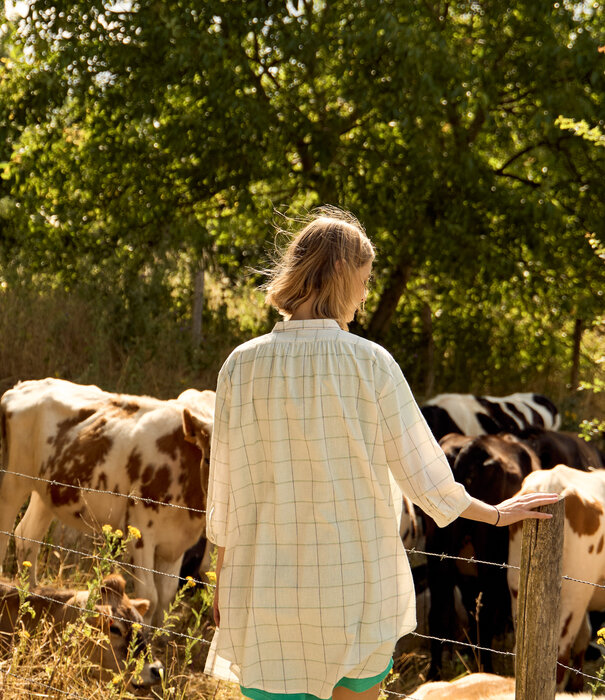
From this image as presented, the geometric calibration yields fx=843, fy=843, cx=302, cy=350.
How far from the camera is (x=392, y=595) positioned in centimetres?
216

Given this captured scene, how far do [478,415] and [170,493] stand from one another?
4.43 meters

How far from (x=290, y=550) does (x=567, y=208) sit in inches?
373

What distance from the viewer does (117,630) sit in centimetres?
429

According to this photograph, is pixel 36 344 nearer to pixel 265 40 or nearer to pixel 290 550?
pixel 265 40

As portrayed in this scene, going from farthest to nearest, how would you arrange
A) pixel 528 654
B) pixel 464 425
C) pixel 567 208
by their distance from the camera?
pixel 567 208, pixel 464 425, pixel 528 654

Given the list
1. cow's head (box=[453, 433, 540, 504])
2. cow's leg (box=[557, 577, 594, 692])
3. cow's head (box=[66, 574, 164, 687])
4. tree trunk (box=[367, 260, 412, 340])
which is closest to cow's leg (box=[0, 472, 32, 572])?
cow's head (box=[66, 574, 164, 687])

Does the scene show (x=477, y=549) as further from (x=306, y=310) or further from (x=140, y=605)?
(x=306, y=310)

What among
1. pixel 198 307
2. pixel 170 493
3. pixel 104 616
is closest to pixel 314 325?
pixel 104 616

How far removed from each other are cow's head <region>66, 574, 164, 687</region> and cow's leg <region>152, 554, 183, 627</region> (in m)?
0.91

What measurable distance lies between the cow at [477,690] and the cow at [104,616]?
1296 mm

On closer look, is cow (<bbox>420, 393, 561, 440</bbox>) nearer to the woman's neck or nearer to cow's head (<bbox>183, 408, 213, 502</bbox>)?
cow's head (<bbox>183, 408, 213, 502</bbox>)

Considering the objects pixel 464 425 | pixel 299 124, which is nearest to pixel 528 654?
pixel 464 425

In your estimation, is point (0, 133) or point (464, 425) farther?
point (0, 133)

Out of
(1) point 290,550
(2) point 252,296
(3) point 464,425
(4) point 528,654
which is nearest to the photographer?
(1) point 290,550
